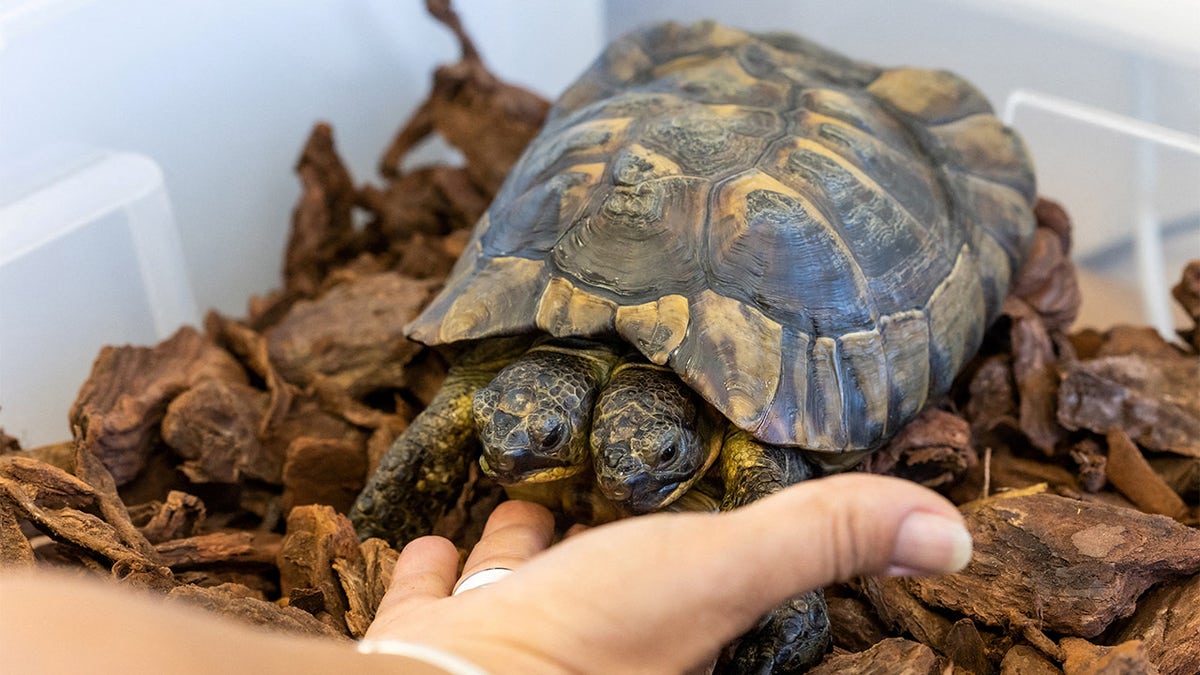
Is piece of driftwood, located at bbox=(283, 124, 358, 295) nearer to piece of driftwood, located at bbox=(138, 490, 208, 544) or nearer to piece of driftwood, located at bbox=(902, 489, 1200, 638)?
piece of driftwood, located at bbox=(138, 490, 208, 544)

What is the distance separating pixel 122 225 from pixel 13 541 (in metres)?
1.08

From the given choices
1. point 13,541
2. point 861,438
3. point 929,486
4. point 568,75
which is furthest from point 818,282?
point 568,75

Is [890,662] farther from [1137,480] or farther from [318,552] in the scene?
[318,552]

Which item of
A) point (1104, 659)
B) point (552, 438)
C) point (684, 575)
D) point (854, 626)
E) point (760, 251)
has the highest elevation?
point (760, 251)

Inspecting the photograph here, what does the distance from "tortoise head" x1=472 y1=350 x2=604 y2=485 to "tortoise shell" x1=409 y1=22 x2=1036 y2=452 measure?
0.37 feet

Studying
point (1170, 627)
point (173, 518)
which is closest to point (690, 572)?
point (1170, 627)

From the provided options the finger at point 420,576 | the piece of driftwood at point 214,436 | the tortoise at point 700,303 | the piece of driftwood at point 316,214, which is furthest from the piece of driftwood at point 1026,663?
the piece of driftwood at point 316,214

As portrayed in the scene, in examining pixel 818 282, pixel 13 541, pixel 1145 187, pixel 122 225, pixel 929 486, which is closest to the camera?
pixel 13 541

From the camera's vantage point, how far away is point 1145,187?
3301 millimetres

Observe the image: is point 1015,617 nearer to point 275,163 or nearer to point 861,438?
point 861,438

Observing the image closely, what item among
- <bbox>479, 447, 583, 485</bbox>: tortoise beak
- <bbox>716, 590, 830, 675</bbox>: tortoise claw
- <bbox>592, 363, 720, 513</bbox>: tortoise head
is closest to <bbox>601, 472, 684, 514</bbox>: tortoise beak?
<bbox>592, 363, 720, 513</bbox>: tortoise head

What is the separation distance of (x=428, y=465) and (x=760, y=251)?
903 millimetres

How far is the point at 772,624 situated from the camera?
183 centimetres

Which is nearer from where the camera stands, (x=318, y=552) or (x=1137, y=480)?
(x=318, y=552)
